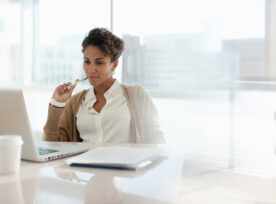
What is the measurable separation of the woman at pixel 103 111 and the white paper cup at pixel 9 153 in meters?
0.81

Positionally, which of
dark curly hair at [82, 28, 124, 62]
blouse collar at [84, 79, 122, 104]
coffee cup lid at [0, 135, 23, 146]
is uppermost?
dark curly hair at [82, 28, 124, 62]

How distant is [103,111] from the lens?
1.86 meters

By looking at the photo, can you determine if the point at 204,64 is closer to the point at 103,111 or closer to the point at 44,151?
the point at 103,111

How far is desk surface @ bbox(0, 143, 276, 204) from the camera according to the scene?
0.71 metres

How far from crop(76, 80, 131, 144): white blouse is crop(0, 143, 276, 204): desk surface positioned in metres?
0.81

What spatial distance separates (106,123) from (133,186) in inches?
42.0

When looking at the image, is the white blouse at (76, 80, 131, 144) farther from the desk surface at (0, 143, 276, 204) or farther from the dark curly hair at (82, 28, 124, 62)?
the desk surface at (0, 143, 276, 204)

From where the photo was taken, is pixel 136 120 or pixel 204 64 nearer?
pixel 136 120

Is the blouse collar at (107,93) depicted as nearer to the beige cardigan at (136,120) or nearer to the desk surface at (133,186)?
the beige cardigan at (136,120)

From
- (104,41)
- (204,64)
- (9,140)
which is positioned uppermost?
(104,41)

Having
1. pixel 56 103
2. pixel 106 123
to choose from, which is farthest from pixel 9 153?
pixel 106 123

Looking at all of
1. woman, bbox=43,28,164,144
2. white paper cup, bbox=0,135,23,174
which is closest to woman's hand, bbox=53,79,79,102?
woman, bbox=43,28,164,144

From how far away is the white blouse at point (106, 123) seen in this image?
1833mm

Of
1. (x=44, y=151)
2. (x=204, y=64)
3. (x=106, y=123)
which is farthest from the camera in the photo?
(x=204, y=64)
